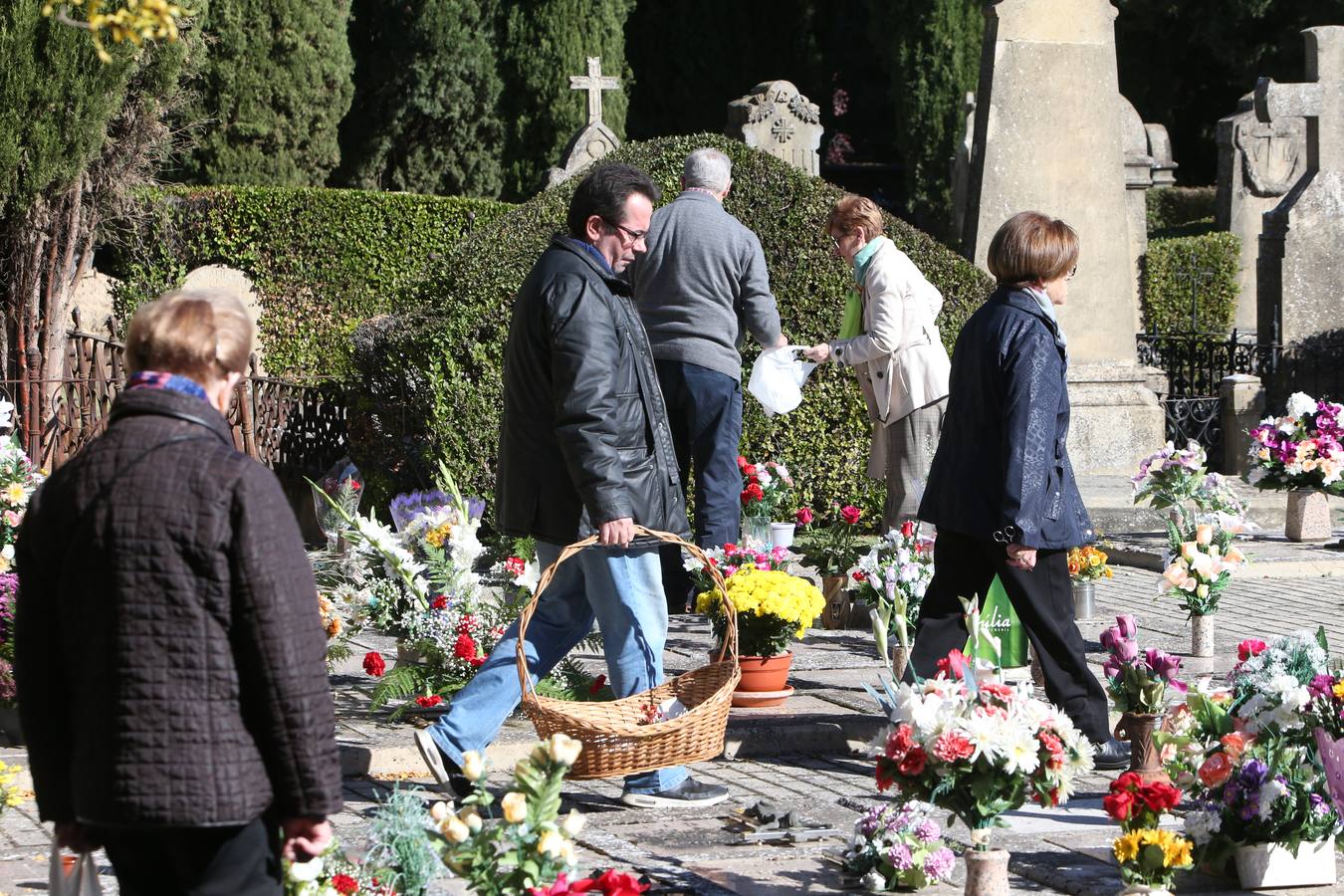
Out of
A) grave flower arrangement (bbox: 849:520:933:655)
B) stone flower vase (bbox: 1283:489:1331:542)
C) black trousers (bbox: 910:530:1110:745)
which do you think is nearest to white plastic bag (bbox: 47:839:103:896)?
black trousers (bbox: 910:530:1110:745)

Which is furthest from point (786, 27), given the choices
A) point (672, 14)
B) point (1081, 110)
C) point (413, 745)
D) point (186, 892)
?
point (186, 892)

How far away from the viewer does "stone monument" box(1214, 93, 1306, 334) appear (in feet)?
67.5

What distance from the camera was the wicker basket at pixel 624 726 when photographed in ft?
16.1

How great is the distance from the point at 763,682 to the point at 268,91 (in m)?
15.5

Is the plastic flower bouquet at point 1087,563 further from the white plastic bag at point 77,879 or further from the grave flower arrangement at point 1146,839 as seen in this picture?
the white plastic bag at point 77,879

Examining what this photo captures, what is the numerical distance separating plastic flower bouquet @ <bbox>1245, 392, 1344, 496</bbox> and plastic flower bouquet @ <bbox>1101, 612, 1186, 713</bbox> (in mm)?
5102

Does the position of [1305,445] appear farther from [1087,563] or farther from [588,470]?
[588,470]

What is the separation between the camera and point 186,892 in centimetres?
290

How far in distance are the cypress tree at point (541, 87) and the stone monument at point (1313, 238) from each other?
13.2 m

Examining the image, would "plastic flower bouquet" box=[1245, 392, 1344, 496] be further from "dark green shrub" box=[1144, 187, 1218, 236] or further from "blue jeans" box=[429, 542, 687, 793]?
"dark green shrub" box=[1144, 187, 1218, 236]

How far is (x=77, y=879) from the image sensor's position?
308 centimetres

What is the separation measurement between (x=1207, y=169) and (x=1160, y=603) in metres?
27.8

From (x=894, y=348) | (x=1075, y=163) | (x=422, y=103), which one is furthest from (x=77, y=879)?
(x=422, y=103)

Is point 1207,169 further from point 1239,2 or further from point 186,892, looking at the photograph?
point 186,892
